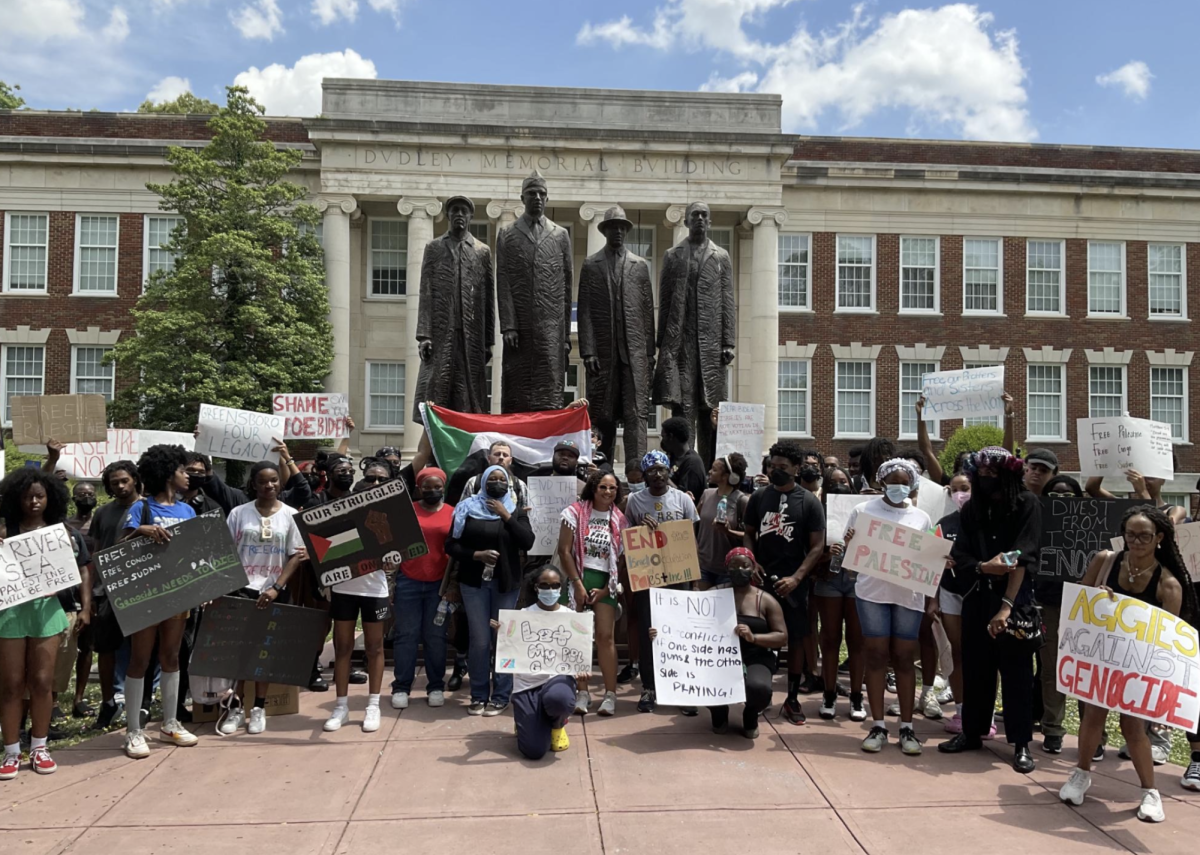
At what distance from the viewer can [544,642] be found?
701 cm

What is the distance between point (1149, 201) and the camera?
35.8 m

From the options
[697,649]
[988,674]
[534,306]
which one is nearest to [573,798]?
[697,649]

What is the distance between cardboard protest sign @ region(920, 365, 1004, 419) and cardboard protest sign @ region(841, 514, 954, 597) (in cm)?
397

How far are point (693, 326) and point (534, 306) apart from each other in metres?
1.81

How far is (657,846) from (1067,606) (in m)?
3.13

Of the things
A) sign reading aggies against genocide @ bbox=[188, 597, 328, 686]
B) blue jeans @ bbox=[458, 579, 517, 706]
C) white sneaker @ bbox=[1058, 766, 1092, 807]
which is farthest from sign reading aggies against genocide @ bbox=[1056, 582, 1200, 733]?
sign reading aggies against genocide @ bbox=[188, 597, 328, 686]

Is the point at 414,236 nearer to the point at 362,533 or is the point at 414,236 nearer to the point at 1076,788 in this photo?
the point at 362,533

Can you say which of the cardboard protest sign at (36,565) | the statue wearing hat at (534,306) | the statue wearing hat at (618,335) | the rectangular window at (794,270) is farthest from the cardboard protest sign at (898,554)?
the rectangular window at (794,270)

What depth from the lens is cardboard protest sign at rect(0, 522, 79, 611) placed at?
6352 mm

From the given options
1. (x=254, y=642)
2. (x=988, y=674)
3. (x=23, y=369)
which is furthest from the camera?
(x=23, y=369)

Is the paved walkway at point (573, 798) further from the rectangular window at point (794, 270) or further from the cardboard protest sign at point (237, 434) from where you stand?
the rectangular window at point (794, 270)

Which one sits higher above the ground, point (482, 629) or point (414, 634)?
point (482, 629)

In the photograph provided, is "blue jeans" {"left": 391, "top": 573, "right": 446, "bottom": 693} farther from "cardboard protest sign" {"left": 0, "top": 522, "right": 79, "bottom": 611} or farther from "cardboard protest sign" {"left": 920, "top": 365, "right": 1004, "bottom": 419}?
"cardboard protest sign" {"left": 920, "top": 365, "right": 1004, "bottom": 419}

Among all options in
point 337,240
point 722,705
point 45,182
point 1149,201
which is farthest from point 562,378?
point 1149,201
